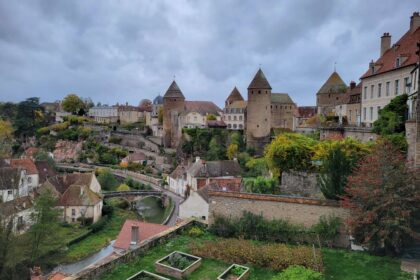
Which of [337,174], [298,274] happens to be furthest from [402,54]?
[298,274]

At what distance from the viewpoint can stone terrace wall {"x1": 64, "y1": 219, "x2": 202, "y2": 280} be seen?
9.09 meters

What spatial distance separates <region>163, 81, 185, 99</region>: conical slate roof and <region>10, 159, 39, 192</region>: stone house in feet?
90.9

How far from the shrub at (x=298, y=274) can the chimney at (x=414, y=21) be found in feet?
75.4

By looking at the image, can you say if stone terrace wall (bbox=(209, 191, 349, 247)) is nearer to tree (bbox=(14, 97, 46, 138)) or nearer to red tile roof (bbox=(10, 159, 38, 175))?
red tile roof (bbox=(10, 159, 38, 175))

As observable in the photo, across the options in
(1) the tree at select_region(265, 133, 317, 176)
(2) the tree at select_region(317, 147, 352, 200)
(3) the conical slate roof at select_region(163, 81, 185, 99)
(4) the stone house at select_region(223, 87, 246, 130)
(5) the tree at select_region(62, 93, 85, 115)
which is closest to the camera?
(2) the tree at select_region(317, 147, 352, 200)

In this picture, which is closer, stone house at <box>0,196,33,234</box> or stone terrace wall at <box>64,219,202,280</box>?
stone terrace wall at <box>64,219,202,280</box>

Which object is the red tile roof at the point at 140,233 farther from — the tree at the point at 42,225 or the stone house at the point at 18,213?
the stone house at the point at 18,213

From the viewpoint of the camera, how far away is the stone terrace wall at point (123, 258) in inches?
358

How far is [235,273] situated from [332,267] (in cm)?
328

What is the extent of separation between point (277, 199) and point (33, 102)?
9551cm

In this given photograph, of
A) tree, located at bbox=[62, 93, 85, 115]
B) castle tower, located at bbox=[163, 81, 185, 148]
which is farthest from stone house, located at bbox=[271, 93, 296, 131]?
tree, located at bbox=[62, 93, 85, 115]

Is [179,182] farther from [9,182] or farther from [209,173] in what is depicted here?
[9,182]

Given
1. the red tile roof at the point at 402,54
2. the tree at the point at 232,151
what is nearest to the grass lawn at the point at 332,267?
the red tile roof at the point at 402,54

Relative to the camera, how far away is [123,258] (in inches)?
406
